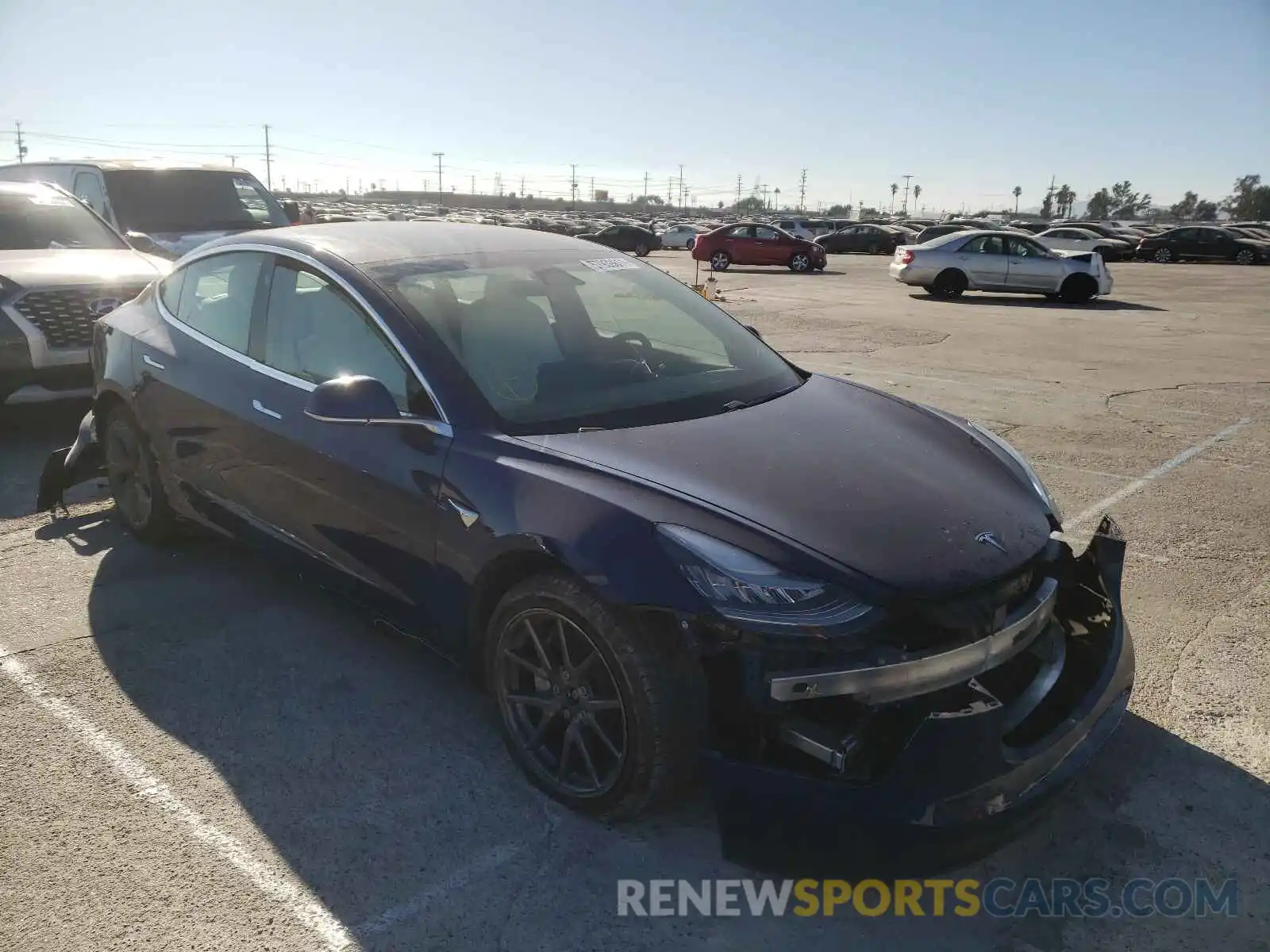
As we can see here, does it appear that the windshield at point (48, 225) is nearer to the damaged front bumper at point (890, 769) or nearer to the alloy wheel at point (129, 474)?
the alloy wheel at point (129, 474)

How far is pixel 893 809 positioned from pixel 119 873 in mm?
2034

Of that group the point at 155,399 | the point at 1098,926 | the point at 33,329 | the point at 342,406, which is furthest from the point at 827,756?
the point at 33,329

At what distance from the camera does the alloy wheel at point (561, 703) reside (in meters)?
2.73

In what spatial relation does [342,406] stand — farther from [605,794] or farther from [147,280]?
[147,280]

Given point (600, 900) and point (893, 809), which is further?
point (600, 900)

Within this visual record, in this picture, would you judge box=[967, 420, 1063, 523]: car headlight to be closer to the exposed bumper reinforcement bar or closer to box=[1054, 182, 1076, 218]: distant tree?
the exposed bumper reinforcement bar

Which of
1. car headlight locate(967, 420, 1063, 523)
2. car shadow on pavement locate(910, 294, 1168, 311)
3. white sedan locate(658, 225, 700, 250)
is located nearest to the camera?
car headlight locate(967, 420, 1063, 523)

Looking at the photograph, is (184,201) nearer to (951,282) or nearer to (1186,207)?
(951,282)

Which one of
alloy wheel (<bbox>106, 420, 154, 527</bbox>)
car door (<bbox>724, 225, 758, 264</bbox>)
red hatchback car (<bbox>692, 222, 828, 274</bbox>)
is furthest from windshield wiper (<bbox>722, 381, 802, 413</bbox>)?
car door (<bbox>724, 225, 758, 264</bbox>)

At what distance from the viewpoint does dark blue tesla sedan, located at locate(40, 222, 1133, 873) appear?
2381mm

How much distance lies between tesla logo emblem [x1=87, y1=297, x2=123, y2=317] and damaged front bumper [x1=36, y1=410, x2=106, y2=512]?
6.86 feet

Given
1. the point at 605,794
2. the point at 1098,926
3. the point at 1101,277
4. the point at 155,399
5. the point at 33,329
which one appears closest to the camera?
the point at 1098,926

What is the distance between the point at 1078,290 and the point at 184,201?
54.6ft

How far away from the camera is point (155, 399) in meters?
4.47
